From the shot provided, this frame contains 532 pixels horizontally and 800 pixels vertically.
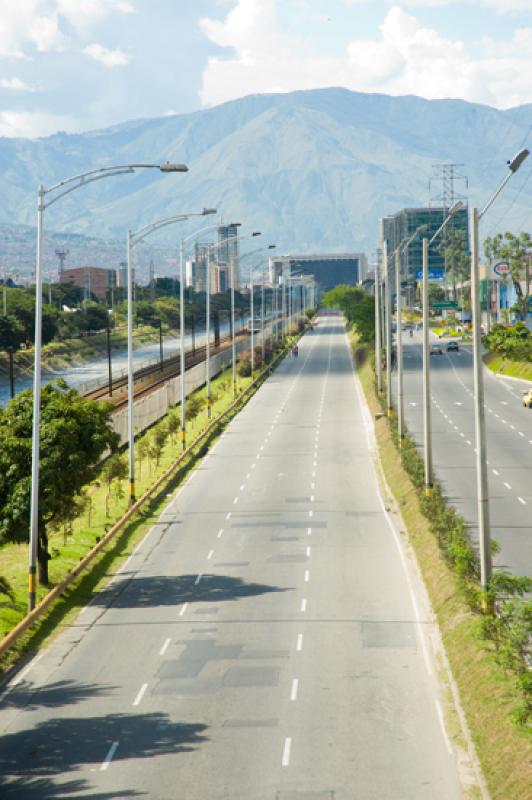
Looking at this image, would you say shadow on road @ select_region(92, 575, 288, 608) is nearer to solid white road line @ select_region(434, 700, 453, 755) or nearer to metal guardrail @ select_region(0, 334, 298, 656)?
metal guardrail @ select_region(0, 334, 298, 656)

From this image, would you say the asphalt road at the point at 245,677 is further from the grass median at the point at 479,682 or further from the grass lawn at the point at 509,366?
the grass lawn at the point at 509,366

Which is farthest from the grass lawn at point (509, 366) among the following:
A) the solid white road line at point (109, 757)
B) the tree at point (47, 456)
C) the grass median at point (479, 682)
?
the solid white road line at point (109, 757)

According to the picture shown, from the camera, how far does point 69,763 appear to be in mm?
24172

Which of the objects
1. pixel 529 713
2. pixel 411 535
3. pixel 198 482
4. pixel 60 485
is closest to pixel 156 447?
pixel 198 482

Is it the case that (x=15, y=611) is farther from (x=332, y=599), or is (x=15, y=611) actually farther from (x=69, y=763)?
(x=69, y=763)

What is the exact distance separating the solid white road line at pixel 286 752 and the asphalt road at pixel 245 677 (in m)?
0.06

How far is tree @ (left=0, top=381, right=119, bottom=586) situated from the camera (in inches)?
1508

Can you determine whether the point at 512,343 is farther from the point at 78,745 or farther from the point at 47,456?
the point at 78,745

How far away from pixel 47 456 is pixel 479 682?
56.2 feet

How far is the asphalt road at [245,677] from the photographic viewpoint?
2327 cm

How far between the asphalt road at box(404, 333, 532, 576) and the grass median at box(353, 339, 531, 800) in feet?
8.60

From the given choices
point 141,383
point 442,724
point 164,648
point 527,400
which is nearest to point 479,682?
point 442,724

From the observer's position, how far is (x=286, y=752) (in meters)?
24.4

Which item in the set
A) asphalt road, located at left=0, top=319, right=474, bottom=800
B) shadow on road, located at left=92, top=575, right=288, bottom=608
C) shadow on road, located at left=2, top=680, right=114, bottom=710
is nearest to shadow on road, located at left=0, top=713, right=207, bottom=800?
asphalt road, located at left=0, top=319, right=474, bottom=800
